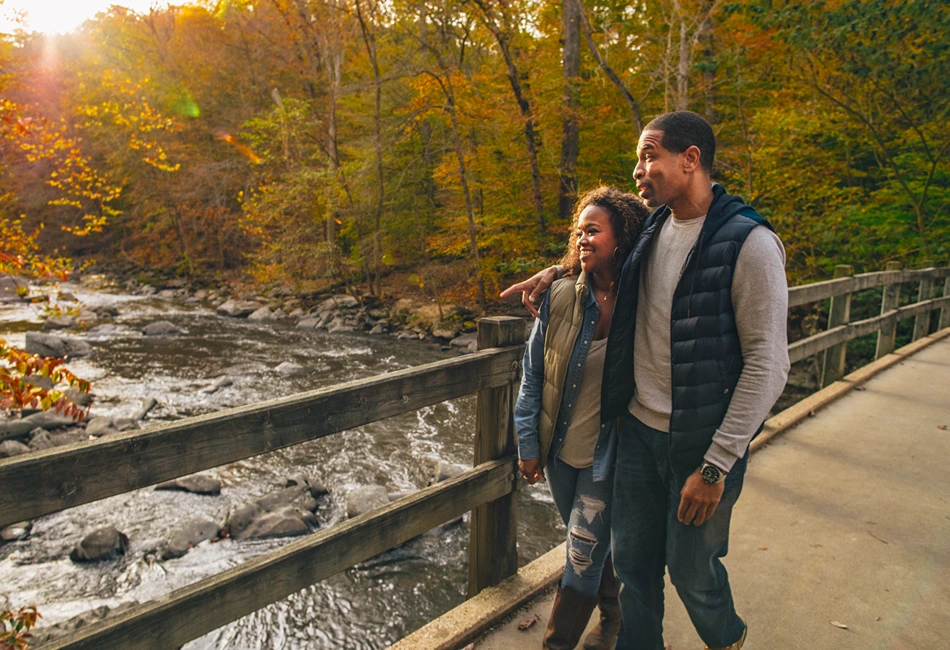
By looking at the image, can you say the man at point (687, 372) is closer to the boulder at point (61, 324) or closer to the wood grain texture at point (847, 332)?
the wood grain texture at point (847, 332)

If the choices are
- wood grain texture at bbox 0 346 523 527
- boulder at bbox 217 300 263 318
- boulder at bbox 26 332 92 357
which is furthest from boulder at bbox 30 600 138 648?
boulder at bbox 217 300 263 318

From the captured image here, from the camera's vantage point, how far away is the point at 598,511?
2086 millimetres

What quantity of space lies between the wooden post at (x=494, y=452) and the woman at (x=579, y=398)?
462mm

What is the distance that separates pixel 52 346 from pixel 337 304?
25.3ft

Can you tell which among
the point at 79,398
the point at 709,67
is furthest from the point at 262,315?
the point at 709,67

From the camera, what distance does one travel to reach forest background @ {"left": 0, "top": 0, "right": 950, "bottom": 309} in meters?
10.2

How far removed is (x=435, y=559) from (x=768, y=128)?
9879 millimetres

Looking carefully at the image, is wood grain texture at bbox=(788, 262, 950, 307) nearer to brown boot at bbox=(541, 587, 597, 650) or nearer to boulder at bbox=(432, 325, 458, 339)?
brown boot at bbox=(541, 587, 597, 650)

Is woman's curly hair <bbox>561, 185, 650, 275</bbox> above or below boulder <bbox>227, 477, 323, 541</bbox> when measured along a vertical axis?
above

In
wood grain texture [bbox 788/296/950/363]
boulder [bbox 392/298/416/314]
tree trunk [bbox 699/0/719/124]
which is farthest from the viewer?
boulder [bbox 392/298/416/314]

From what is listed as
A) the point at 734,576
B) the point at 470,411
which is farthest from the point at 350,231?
the point at 734,576

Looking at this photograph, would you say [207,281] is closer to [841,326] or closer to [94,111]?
[94,111]

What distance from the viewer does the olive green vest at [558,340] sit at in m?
2.08

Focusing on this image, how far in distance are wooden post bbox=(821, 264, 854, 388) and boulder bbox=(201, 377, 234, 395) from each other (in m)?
9.28
